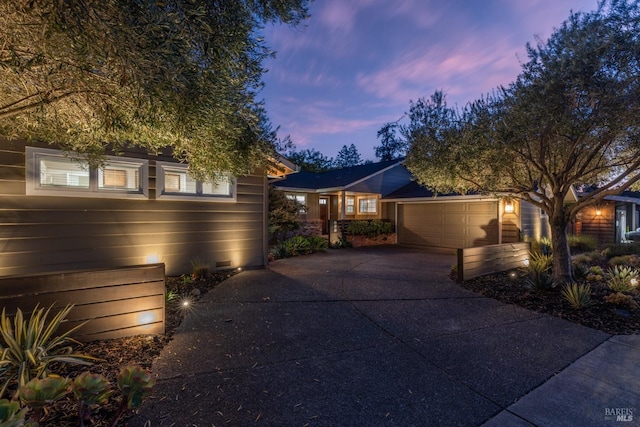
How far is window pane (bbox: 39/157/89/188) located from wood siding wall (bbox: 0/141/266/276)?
26 centimetres

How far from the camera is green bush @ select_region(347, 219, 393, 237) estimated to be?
45.2ft

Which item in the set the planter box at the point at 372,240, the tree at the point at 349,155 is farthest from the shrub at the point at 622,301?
the tree at the point at 349,155

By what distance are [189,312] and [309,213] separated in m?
11.1

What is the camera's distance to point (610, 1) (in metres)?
4.50

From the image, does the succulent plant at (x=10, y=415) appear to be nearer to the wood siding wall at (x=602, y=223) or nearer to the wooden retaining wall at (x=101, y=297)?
the wooden retaining wall at (x=101, y=297)

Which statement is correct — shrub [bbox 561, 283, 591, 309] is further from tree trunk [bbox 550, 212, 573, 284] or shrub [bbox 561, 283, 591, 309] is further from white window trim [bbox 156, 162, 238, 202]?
white window trim [bbox 156, 162, 238, 202]

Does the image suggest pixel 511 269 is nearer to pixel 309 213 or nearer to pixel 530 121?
pixel 530 121

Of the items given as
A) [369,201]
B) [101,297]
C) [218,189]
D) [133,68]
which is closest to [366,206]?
[369,201]

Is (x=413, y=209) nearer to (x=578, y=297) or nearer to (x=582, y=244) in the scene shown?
(x=582, y=244)

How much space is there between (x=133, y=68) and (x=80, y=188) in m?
A: 4.31

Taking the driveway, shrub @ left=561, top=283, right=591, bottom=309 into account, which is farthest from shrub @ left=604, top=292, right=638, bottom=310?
the driveway

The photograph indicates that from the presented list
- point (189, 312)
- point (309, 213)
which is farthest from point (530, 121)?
point (309, 213)

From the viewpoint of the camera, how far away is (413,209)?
14383 millimetres

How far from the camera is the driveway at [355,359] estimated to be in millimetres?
2215
